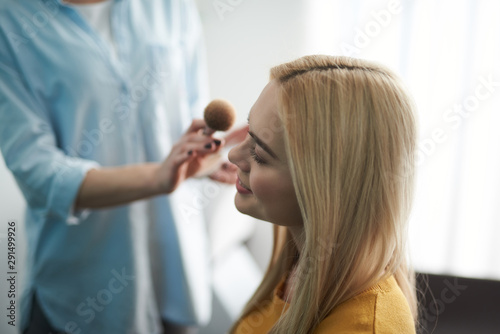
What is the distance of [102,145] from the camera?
1.82ft

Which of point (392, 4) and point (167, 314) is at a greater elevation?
point (392, 4)

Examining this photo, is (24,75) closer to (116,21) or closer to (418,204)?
(116,21)

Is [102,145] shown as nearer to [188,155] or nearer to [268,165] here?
[188,155]

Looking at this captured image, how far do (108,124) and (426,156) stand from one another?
0.53 metres

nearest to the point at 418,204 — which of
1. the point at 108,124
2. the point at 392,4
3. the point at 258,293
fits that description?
the point at 392,4

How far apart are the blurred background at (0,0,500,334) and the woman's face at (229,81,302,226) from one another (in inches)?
13.8

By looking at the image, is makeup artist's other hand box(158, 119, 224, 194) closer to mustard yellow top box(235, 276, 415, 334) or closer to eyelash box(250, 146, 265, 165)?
eyelash box(250, 146, 265, 165)

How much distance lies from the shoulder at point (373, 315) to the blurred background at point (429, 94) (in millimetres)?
380

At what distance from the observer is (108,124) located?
0.54 m

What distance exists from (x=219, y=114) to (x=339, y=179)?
Answer: 0.14 m

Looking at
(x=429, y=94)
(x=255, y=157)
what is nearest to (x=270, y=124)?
(x=255, y=157)

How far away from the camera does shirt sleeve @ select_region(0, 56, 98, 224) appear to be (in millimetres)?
476

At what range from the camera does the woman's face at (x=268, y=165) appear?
0.38 metres

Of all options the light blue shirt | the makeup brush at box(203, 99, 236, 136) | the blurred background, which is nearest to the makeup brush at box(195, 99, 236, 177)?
the makeup brush at box(203, 99, 236, 136)
